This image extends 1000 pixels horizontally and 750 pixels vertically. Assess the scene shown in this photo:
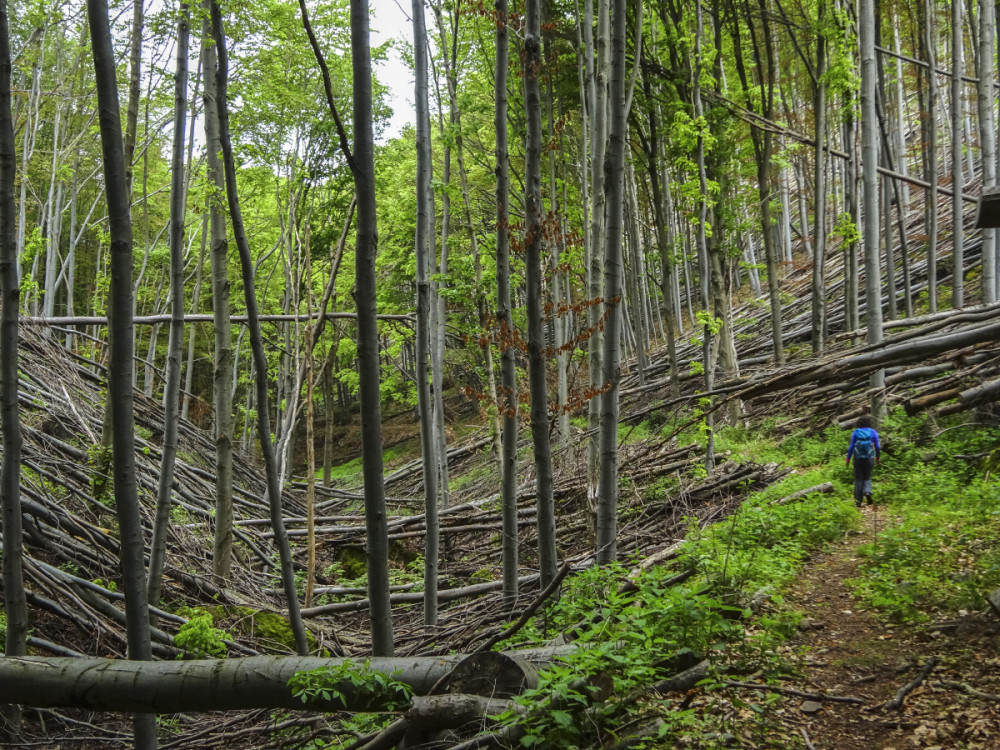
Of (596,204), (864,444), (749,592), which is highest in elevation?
(596,204)

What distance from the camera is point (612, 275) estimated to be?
15.7 feet

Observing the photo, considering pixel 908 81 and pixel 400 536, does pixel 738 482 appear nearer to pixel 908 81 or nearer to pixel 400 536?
pixel 400 536

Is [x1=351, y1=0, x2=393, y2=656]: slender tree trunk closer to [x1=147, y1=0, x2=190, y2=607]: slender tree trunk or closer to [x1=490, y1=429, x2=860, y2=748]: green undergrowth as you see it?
[x1=490, y1=429, x2=860, y2=748]: green undergrowth

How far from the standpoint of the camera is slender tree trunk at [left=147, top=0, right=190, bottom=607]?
206 inches

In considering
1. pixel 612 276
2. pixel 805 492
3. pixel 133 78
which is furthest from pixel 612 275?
pixel 133 78

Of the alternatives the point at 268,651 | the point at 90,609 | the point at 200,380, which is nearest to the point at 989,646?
the point at 268,651

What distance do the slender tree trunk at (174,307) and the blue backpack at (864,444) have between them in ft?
22.2

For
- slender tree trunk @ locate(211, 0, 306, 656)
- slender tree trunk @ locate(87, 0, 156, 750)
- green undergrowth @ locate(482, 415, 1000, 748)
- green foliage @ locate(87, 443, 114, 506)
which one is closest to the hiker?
green undergrowth @ locate(482, 415, 1000, 748)

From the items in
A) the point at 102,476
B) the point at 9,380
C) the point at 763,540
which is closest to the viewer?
the point at 9,380

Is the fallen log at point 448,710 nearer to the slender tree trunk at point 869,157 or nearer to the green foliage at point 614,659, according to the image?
the green foliage at point 614,659

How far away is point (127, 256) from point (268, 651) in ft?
14.4

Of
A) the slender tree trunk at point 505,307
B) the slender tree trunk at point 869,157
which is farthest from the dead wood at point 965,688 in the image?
the slender tree trunk at point 869,157

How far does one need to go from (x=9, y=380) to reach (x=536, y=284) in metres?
3.26

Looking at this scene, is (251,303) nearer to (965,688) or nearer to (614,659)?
(614,659)
